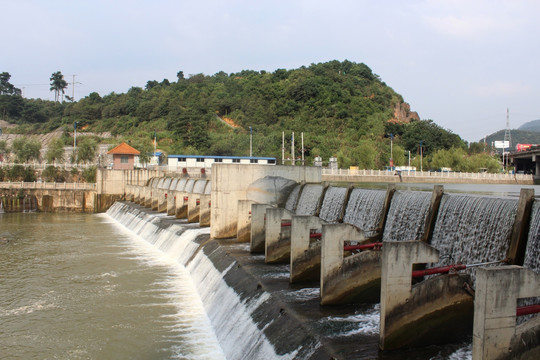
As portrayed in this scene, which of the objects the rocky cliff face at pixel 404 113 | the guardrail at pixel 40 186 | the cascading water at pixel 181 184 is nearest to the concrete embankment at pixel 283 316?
the cascading water at pixel 181 184

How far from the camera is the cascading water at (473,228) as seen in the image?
990cm

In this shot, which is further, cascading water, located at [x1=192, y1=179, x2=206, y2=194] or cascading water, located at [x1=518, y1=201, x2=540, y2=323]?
cascading water, located at [x1=192, y1=179, x2=206, y2=194]

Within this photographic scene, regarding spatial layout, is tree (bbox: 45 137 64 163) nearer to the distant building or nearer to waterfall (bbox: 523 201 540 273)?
the distant building

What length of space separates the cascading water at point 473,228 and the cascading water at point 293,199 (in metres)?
9.25

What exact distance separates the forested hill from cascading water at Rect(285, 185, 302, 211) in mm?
45991

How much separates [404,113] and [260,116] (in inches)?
1848

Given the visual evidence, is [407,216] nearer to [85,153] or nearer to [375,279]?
[375,279]

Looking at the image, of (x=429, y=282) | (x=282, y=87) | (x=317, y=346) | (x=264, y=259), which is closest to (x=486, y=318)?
(x=429, y=282)

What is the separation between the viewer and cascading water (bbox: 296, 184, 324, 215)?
1899 centimetres

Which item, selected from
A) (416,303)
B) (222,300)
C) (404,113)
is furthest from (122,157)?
(404,113)

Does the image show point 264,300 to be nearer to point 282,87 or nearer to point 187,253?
point 187,253

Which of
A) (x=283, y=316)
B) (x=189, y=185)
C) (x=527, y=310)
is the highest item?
(x=189, y=185)

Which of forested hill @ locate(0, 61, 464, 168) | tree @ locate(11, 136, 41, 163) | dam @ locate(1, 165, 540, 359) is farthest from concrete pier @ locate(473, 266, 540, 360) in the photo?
tree @ locate(11, 136, 41, 163)

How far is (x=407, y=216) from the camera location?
13.1 metres
